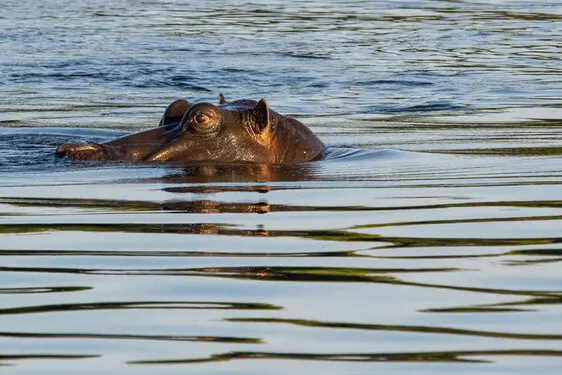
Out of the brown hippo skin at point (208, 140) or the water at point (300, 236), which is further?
the brown hippo skin at point (208, 140)

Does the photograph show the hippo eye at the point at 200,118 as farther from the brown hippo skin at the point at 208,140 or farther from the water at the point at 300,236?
the water at the point at 300,236

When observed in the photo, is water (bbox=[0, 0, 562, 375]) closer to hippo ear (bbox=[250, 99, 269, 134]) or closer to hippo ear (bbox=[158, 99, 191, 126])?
hippo ear (bbox=[250, 99, 269, 134])

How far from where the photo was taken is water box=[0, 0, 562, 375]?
16.1ft

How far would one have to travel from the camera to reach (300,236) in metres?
6.94

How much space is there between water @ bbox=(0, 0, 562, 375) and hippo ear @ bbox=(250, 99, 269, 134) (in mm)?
403

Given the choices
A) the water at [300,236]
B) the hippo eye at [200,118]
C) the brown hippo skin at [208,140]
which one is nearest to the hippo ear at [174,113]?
the brown hippo skin at [208,140]

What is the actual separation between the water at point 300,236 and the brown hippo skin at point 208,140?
8.3 inches

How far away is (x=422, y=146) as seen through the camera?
1177 centimetres

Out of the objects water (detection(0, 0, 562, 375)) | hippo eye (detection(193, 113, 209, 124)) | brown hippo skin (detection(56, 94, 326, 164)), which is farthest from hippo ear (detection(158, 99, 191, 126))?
water (detection(0, 0, 562, 375))

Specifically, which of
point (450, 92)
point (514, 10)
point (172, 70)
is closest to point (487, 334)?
point (450, 92)

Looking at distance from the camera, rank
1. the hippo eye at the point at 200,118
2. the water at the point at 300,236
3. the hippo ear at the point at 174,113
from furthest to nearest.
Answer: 1. the hippo ear at the point at 174,113
2. the hippo eye at the point at 200,118
3. the water at the point at 300,236

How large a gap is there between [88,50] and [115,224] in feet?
44.3

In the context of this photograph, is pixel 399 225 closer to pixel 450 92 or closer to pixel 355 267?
pixel 355 267

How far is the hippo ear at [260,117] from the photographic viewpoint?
1020 cm
